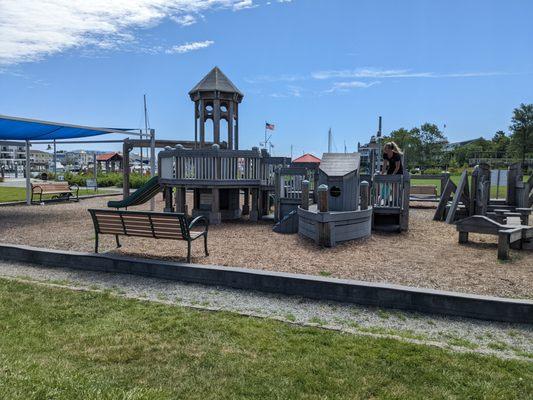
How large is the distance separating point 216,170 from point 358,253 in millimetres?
5560

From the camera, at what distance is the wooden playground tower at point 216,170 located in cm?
1217

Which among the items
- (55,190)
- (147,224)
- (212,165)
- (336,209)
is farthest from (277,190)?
(55,190)

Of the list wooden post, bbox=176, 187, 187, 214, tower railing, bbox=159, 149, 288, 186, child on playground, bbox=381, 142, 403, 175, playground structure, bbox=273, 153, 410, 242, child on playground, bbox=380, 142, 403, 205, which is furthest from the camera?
wooden post, bbox=176, 187, 187, 214

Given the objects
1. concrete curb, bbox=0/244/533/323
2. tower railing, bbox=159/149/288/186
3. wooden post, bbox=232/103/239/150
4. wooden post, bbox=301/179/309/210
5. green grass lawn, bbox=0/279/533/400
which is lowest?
green grass lawn, bbox=0/279/533/400

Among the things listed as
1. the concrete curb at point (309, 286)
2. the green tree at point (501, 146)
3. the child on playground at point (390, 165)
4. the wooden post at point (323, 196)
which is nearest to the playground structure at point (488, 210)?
the child on playground at point (390, 165)

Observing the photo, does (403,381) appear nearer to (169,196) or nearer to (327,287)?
(327,287)

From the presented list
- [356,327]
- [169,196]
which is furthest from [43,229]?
[356,327]

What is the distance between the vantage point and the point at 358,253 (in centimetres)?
793

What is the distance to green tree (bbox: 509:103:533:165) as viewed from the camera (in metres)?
74.4

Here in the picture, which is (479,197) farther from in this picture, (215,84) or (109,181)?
(109,181)

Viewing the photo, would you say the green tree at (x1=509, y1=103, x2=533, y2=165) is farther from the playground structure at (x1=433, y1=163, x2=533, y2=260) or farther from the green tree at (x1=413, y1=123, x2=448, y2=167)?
the playground structure at (x1=433, y1=163, x2=533, y2=260)

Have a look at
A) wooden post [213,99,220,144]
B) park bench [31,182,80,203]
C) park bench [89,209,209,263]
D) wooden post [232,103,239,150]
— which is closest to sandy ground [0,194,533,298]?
park bench [89,209,209,263]

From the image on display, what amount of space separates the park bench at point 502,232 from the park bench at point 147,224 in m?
5.15

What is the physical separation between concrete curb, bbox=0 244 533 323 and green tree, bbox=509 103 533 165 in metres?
80.7
